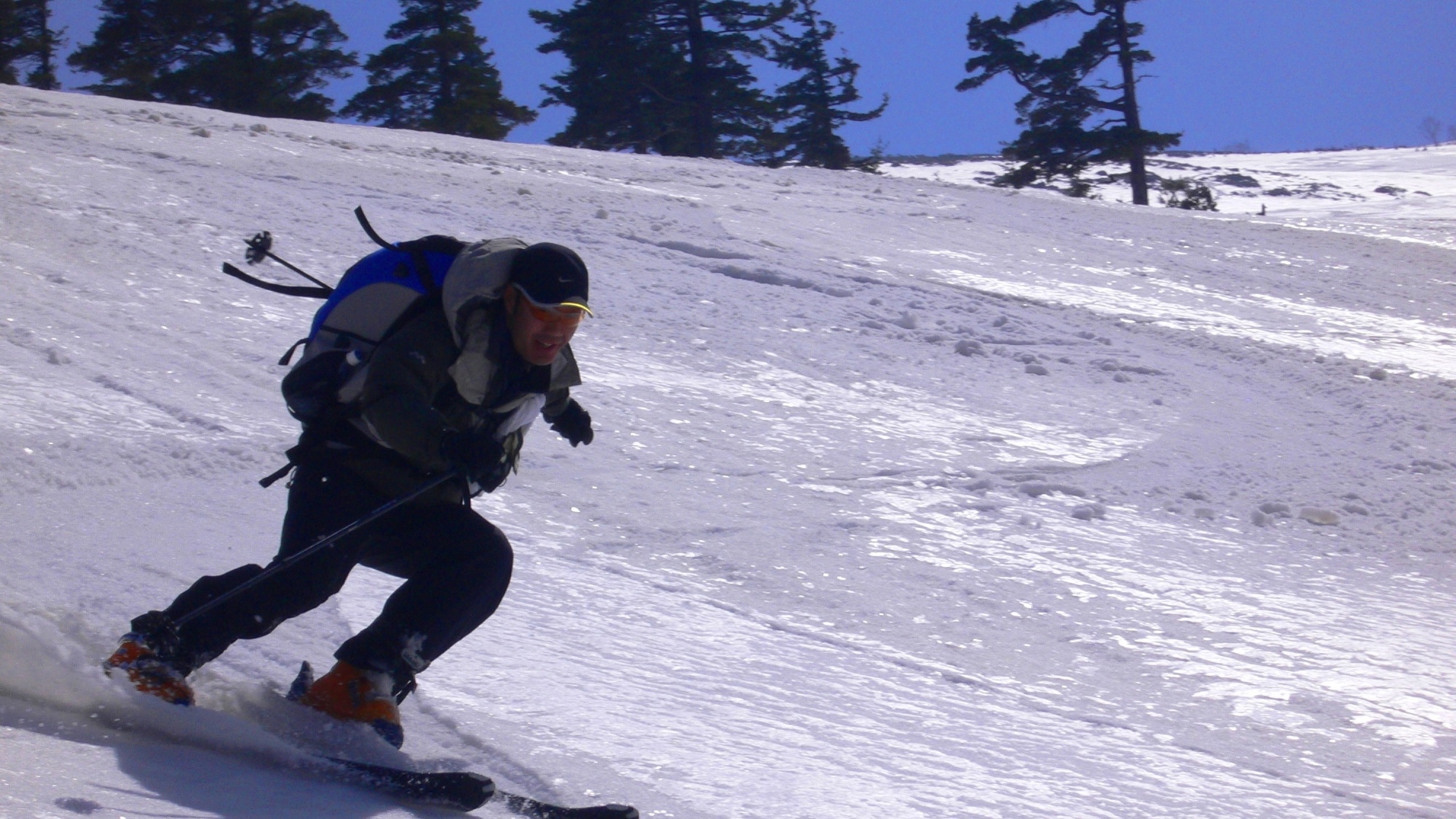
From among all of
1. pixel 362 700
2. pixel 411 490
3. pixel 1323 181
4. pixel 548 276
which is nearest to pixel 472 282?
pixel 548 276

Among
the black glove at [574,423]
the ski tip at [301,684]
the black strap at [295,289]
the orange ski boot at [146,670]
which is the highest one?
the black strap at [295,289]

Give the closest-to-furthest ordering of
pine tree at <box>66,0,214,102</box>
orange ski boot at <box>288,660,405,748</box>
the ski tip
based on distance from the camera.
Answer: orange ski boot at <box>288,660,405,748</box> → the ski tip → pine tree at <box>66,0,214,102</box>

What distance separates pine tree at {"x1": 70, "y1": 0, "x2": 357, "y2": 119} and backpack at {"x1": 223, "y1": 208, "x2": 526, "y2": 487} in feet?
89.1

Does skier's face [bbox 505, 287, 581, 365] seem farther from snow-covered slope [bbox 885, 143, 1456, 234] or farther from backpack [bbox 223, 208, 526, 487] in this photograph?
snow-covered slope [bbox 885, 143, 1456, 234]

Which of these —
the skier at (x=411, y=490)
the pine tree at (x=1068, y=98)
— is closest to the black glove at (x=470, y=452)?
the skier at (x=411, y=490)

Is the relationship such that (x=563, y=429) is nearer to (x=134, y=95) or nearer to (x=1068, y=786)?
(x=1068, y=786)

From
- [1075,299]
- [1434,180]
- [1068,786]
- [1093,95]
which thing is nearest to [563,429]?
[1068,786]

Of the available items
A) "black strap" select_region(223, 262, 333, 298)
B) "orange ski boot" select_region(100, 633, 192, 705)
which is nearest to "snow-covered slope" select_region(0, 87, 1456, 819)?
"orange ski boot" select_region(100, 633, 192, 705)

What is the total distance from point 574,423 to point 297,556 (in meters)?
0.84

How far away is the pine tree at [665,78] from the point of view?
95.8 ft

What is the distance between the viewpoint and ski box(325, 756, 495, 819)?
2.59 m

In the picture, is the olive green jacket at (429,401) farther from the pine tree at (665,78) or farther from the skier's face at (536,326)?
the pine tree at (665,78)

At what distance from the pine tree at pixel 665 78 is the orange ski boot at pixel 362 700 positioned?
26863mm

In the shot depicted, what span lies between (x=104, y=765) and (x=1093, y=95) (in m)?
28.0
